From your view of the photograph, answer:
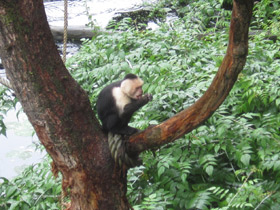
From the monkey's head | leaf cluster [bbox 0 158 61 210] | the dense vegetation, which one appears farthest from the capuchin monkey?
leaf cluster [bbox 0 158 61 210]

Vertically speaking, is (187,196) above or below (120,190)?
below

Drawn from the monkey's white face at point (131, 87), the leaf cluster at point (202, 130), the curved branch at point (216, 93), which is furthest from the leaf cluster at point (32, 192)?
the curved branch at point (216, 93)

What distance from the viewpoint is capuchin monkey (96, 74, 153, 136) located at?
212 centimetres

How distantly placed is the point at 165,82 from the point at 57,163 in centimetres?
133

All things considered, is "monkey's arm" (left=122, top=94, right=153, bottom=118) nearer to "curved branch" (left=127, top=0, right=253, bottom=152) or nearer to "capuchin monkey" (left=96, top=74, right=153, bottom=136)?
"capuchin monkey" (left=96, top=74, right=153, bottom=136)

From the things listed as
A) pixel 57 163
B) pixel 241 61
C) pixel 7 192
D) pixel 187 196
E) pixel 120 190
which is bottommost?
pixel 7 192

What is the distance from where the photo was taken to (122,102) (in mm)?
2219

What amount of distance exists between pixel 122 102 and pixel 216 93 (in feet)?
2.48

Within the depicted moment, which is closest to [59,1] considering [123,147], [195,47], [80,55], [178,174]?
[80,55]

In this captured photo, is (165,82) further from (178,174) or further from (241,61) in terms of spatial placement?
(241,61)

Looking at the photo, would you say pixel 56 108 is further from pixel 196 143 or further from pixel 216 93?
pixel 196 143

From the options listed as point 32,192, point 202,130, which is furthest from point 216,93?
point 32,192

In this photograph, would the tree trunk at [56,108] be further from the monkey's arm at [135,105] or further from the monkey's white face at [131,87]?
the monkey's white face at [131,87]

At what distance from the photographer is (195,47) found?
12.3 ft
